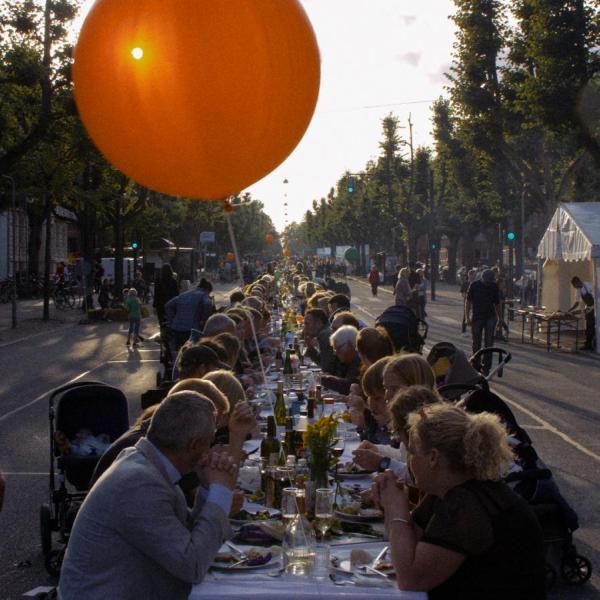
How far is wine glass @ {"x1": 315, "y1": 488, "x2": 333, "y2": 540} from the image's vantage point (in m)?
4.53

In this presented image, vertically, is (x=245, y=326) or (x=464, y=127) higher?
(x=464, y=127)

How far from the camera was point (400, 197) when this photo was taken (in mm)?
76500

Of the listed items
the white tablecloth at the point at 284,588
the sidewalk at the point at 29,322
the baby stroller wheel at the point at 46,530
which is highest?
the white tablecloth at the point at 284,588

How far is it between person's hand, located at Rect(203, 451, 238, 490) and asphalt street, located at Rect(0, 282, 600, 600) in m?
2.65

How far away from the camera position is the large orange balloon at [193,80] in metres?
3.78

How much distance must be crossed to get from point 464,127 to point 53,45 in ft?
52.7

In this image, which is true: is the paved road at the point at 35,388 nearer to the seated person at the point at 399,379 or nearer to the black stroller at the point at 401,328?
the seated person at the point at 399,379

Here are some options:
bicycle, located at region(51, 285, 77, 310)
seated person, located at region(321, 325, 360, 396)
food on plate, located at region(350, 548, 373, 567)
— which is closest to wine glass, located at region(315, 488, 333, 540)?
food on plate, located at region(350, 548, 373, 567)

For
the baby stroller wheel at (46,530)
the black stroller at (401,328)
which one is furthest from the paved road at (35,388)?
the black stroller at (401,328)

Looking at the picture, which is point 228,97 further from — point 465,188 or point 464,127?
point 465,188

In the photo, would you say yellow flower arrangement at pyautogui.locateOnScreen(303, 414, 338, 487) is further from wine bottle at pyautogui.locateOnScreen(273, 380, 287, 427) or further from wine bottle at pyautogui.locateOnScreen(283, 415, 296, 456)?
wine bottle at pyautogui.locateOnScreen(273, 380, 287, 427)

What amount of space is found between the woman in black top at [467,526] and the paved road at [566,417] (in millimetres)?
2557

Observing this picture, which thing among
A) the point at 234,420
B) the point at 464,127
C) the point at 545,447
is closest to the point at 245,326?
the point at 545,447

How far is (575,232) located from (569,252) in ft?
2.42
